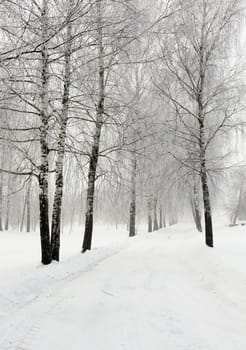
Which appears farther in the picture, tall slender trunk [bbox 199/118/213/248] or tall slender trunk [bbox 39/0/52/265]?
tall slender trunk [bbox 199/118/213/248]

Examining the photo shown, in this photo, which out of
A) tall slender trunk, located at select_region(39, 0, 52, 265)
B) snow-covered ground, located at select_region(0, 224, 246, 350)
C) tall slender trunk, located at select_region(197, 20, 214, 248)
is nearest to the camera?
snow-covered ground, located at select_region(0, 224, 246, 350)

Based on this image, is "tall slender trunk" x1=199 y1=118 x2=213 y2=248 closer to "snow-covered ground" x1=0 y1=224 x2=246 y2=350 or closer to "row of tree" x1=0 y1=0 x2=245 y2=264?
"row of tree" x1=0 y1=0 x2=245 y2=264

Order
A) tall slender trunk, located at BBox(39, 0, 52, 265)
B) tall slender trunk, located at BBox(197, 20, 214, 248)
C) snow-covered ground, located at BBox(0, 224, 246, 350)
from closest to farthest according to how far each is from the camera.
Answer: snow-covered ground, located at BBox(0, 224, 246, 350), tall slender trunk, located at BBox(39, 0, 52, 265), tall slender trunk, located at BBox(197, 20, 214, 248)

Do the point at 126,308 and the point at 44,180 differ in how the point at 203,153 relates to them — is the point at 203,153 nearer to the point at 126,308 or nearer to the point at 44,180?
the point at 44,180

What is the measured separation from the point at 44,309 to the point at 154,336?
5.99 feet

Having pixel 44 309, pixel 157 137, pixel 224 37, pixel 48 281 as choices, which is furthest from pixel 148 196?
pixel 44 309

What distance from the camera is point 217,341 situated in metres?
3.28

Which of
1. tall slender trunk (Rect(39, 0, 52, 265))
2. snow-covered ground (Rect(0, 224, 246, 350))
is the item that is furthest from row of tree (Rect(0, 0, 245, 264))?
snow-covered ground (Rect(0, 224, 246, 350))

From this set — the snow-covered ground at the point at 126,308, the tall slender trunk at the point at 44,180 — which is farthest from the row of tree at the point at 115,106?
the snow-covered ground at the point at 126,308

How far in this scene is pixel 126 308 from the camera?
171 inches

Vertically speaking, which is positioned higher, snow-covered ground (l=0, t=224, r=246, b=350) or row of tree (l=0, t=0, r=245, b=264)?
row of tree (l=0, t=0, r=245, b=264)

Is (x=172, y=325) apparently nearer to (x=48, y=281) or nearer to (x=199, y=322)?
(x=199, y=322)

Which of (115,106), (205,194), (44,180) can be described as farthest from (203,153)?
(44,180)

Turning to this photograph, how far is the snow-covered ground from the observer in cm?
327
